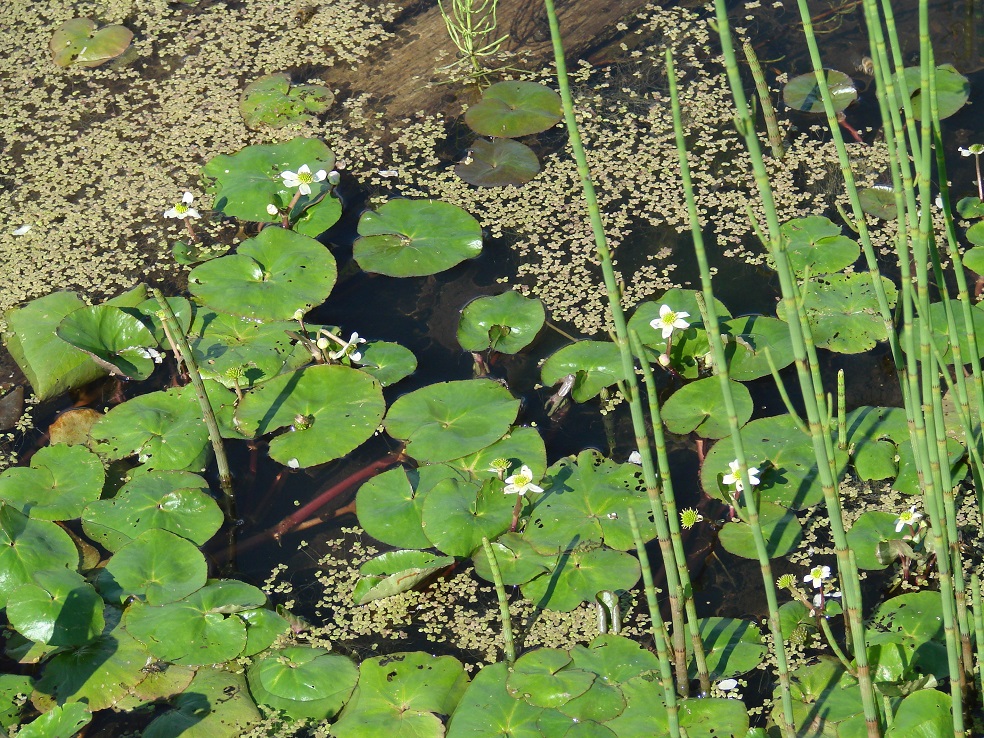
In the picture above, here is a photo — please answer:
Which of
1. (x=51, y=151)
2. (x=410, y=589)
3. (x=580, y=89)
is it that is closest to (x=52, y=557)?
(x=410, y=589)

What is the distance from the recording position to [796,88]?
10.6ft

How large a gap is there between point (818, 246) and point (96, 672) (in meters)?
2.03

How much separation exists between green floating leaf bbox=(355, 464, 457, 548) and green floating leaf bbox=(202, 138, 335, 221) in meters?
1.01

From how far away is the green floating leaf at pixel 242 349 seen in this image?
252 centimetres

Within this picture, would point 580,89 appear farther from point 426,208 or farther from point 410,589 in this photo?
point 410,589

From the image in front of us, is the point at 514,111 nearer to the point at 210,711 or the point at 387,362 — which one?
the point at 387,362

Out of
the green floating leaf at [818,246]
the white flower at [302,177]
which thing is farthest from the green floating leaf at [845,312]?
the white flower at [302,177]

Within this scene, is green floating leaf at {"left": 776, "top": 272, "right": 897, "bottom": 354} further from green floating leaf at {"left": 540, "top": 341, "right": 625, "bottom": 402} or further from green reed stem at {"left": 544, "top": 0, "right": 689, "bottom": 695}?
green reed stem at {"left": 544, "top": 0, "right": 689, "bottom": 695}

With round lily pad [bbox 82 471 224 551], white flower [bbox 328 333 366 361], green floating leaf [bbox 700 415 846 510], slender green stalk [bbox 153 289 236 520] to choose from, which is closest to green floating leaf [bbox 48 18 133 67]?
slender green stalk [bbox 153 289 236 520]

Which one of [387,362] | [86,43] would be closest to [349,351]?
[387,362]

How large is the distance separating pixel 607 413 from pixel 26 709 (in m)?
1.41

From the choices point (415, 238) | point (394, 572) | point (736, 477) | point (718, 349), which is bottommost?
point (394, 572)

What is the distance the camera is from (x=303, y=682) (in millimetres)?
1969

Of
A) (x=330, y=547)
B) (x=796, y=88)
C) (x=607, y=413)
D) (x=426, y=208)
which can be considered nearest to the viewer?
(x=330, y=547)
